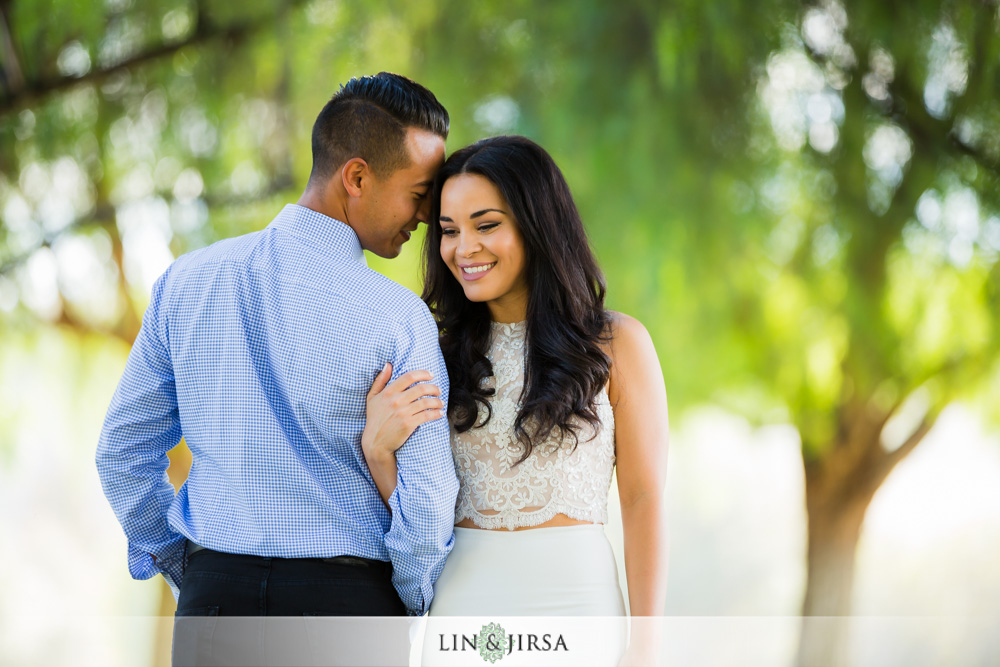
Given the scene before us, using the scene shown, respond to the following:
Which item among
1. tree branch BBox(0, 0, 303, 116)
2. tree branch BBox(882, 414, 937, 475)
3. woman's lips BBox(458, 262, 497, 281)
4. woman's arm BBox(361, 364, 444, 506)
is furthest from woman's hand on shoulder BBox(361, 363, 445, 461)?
tree branch BBox(882, 414, 937, 475)

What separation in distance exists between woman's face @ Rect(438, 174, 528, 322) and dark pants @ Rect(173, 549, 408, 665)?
549 millimetres

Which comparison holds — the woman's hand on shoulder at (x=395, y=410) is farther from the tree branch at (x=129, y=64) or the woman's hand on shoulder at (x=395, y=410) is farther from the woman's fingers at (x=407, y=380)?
the tree branch at (x=129, y=64)

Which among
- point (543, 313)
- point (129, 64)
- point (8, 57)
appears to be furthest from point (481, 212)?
point (8, 57)

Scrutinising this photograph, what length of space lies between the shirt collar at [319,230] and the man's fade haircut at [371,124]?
10cm

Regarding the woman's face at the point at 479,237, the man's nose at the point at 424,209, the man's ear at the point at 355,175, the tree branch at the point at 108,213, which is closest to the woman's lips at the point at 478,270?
the woman's face at the point at 479,237

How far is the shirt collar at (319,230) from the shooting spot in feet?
4.31

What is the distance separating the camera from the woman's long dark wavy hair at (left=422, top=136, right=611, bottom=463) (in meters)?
1.44

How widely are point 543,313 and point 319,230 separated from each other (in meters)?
0.45

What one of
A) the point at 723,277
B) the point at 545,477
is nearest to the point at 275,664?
the point at 545,477

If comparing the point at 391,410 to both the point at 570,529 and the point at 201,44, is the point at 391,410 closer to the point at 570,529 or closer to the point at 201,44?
the point at 570,529

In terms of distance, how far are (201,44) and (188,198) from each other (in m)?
0.72

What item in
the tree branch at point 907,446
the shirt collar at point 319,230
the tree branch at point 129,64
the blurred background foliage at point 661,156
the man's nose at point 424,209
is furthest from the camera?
the tree branch at point 907,446

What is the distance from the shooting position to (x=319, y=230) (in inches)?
51.9

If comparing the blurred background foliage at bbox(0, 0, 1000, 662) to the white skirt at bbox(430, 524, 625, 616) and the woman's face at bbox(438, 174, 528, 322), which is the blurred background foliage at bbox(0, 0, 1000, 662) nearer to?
the woman's face at bbox(438, 174, 528, 322)
